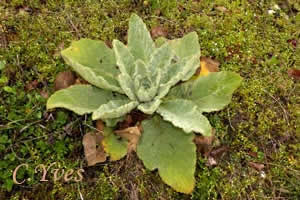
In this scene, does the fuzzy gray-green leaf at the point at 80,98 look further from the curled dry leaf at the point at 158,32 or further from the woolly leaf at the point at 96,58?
the curled dry leaf at the point at 158,32

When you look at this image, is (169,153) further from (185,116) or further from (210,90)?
(210,90)

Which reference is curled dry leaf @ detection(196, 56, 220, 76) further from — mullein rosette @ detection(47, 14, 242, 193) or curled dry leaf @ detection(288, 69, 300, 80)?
curled dry leaf @ detection(288, 69, 300, 80)

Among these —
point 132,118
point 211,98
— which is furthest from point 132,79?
point 211,98

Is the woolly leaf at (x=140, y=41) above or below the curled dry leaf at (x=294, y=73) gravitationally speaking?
above

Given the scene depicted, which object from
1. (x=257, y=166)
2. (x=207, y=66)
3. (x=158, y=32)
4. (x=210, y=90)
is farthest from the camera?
(x=158, y=32)

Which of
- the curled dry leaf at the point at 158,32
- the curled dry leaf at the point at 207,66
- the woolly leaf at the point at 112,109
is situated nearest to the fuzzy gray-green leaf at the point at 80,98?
the woolly leaf at the point at 112,109

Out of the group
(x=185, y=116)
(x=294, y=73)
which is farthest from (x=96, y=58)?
(x=294, y=73)
